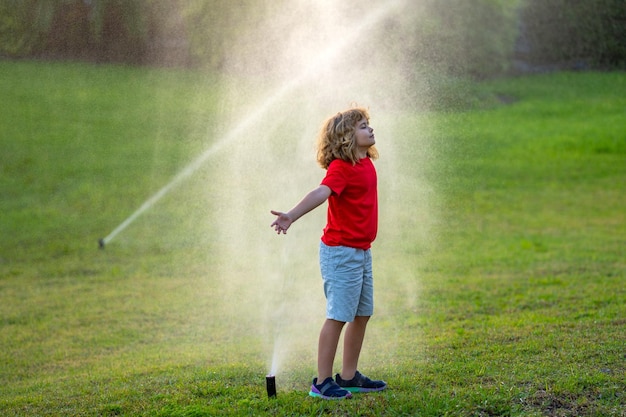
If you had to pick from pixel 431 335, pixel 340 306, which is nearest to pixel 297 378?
pixel 340 306

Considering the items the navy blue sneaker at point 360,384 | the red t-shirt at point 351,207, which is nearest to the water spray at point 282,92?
the red t-shirt at point 351,207

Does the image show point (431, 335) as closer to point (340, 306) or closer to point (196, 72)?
point (340, 306)

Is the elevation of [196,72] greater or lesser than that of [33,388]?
greater

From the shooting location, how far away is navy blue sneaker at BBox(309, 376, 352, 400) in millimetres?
4562

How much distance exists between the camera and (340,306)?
4512mm

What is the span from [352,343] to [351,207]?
775 mm

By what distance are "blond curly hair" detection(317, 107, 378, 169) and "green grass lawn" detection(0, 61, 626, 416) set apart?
1.30 meters

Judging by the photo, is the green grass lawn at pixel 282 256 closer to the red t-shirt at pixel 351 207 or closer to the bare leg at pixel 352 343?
the bare leg at pixel 352 343

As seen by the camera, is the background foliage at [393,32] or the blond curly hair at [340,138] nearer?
the blond curly hair at [340,138]

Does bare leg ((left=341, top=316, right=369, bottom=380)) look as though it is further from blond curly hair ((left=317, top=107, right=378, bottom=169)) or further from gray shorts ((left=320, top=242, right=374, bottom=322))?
blond curly hair ((left=317, top=107, right=378, bottom=169))

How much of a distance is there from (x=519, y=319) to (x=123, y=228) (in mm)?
6643

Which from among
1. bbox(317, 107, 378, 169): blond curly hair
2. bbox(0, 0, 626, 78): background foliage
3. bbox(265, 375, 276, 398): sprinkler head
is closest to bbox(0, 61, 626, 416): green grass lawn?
bbox(265, 375, 276, 398): sprinkler head

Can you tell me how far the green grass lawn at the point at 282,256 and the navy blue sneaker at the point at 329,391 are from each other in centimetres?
11

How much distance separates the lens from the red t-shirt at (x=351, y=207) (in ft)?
14.9
